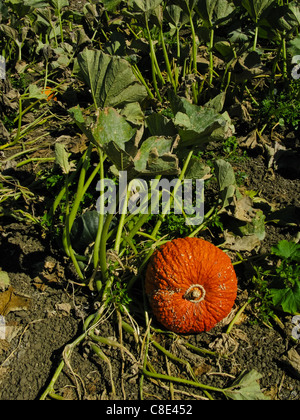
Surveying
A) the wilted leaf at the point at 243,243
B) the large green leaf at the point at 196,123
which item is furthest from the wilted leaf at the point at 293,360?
the large green leaf at the point at 196,123

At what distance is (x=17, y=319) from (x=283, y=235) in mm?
1632

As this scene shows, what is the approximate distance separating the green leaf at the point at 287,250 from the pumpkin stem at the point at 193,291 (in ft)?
1.45

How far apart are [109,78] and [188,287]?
1.10 m

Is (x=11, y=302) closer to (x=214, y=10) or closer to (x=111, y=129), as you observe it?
(x=111, y=129)

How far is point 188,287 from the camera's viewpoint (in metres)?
2.30

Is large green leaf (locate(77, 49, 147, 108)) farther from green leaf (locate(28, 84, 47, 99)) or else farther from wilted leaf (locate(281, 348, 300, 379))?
wilted leaf (locate(281, 348, 300, 379))

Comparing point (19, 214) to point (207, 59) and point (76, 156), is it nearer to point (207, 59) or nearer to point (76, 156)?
point (76, 156)

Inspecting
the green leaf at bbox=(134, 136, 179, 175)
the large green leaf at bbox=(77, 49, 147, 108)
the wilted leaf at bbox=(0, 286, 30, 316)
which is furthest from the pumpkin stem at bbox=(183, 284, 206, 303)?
the large green leaf at bbox=(77, 49, 147, 108)

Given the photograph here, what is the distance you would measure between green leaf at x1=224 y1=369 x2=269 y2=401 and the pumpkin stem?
1.36 feet

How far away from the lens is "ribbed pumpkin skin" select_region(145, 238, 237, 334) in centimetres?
228

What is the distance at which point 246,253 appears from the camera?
108 inches

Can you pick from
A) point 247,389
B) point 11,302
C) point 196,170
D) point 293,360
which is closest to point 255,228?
point 196,170

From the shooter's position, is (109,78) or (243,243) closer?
(109,78)
